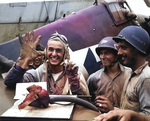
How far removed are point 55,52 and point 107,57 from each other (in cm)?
37

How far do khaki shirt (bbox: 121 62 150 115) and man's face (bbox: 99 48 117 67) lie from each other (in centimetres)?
18

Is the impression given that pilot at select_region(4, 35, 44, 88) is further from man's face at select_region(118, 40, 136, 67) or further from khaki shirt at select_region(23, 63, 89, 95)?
man's face at select_region(118, 40, 136, 67)

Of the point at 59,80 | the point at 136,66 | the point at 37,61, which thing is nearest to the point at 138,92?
the point at 136,66

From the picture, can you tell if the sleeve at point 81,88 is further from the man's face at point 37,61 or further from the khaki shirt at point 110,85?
the man's face at point 37,61

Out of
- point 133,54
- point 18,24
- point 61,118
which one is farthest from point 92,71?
point 18,24

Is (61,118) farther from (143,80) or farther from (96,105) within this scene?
(143,80)

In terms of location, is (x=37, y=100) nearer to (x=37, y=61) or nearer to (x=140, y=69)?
(x=37, y=61)

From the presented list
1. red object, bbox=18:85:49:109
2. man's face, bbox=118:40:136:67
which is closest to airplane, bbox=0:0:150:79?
man's face, bbox=118:40:136:67

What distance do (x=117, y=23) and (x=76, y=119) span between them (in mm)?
953

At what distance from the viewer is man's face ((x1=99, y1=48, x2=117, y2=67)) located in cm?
135

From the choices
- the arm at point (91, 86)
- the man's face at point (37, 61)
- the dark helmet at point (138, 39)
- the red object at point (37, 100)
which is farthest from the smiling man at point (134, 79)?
the man's face at point (37, 61)

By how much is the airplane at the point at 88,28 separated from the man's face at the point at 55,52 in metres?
0.20

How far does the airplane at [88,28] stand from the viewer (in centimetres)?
166

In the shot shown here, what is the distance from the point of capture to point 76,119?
1.15 metres
